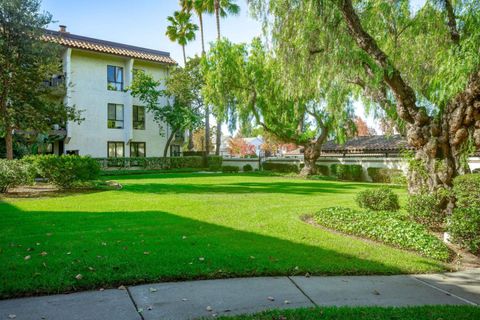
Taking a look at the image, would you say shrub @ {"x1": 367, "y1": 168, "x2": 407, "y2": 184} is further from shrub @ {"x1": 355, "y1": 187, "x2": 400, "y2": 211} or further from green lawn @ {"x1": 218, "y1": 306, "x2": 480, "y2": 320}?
green lawn @ {"x1": 218, "y1": 306, "x2": 480, "y2": 320}

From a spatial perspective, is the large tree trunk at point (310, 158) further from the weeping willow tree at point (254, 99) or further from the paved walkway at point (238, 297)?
the paved walkway at point (238, 297)

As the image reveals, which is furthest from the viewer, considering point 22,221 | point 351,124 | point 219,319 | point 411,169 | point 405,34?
point 351,124

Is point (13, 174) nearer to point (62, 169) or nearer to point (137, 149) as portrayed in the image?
point (62, 169)

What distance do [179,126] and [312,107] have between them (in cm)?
1091

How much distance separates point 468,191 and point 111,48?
27.7m

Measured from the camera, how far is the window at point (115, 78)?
1154 inches

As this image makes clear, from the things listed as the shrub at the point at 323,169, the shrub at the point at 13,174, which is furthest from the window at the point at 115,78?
the shrub at the point at 13,174

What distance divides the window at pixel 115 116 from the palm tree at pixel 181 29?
26.3 feet

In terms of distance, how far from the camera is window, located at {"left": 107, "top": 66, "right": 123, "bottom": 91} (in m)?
29.3

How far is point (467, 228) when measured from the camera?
6.48 metres

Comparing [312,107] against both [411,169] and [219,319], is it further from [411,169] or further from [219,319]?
[219,319]

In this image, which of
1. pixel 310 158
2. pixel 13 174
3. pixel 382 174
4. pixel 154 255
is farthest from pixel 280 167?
pixel 154 255

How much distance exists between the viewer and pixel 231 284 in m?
4.66

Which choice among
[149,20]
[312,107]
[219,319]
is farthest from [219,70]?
[219,319]
